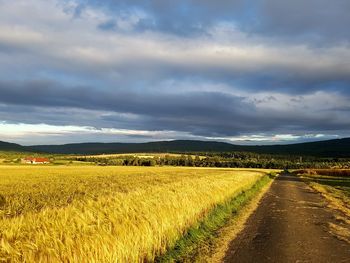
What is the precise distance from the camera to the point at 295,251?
11.7m

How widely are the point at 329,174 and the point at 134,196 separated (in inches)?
3971

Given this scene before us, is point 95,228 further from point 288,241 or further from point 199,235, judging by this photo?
point 288,241

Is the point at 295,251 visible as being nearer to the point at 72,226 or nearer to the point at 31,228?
the point at 72,226

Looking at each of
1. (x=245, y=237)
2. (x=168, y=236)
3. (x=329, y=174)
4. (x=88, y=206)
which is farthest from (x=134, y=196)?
(x=329, y=174)

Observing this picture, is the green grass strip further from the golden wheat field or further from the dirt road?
the dirt road

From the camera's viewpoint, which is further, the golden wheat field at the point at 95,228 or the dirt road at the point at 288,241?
the dirt road at the point at 288,241

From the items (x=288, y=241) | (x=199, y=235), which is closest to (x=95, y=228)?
(x=199, y=235)

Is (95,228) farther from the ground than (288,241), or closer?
farther from the ground

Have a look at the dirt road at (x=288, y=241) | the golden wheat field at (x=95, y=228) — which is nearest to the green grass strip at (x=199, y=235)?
the golden wheat field at (x=95, y=228)

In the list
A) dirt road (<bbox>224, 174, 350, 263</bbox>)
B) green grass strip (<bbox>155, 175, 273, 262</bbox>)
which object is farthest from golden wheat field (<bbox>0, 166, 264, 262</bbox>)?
dirt road (<bbox>224, 174, 350, 263</bbox>)

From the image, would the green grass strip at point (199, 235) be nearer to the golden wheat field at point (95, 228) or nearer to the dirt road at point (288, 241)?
the golden wheat field at point (95, 228)

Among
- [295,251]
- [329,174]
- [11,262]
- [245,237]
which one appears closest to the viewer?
[11,262]

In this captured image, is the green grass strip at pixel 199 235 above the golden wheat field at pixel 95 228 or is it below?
below

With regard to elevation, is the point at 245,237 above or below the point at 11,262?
below
